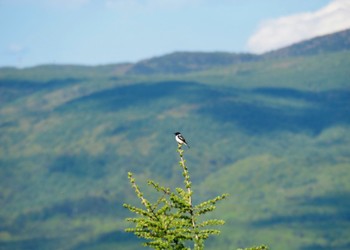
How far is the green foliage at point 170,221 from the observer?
113 ft

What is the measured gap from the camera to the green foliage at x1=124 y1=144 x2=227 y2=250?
3441 centimetres

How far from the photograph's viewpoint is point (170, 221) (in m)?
34.8

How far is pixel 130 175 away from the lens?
34.7 m

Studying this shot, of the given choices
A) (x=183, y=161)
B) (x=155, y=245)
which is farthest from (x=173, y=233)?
(x=183, y=161)

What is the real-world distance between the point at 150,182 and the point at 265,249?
197 inches

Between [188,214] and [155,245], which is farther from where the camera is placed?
[188,214]

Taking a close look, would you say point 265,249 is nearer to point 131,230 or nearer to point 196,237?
point 196,237

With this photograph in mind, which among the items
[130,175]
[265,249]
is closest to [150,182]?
[130,175]

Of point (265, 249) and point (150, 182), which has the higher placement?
point (150, 182)

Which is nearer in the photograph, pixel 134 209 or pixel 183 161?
pixel 134 209

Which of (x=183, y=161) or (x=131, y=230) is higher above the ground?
(x=183, y=161)

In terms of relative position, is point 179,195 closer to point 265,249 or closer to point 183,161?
point 183,161

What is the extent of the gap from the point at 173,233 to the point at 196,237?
3.48ft

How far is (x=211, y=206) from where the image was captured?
35.3 meters
